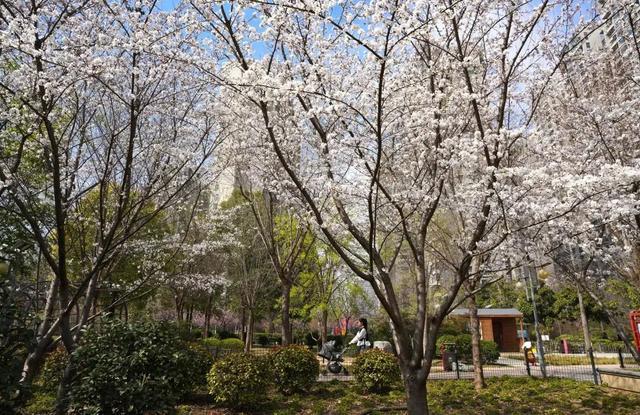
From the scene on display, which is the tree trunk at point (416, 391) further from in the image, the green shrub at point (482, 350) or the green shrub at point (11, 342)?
the green shrub at point (482, 350)

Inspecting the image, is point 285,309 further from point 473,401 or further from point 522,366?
point 522,366

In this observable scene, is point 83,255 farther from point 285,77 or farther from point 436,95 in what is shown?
point 436,95

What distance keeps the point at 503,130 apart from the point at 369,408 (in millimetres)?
5244

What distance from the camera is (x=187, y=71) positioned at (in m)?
5.61

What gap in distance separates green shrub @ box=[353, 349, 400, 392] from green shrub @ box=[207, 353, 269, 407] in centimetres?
219

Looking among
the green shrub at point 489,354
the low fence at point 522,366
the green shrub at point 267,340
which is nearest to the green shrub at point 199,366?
the low fence at point 522,366

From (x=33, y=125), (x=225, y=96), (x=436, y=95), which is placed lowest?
(x=33, y=125)

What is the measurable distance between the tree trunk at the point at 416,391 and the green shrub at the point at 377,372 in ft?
12.6

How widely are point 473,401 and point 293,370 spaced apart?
335 centimetres

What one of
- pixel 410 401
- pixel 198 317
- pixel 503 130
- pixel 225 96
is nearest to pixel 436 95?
pixel 503 130

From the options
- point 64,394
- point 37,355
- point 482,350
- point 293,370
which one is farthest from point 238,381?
point 482,350

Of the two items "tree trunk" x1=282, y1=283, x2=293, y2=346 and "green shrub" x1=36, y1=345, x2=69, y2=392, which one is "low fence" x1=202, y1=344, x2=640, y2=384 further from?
"green shrub" x1=36, y1=345, x2=69, y2=392

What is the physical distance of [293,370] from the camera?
817 cm

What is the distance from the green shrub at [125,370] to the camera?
184 inches
